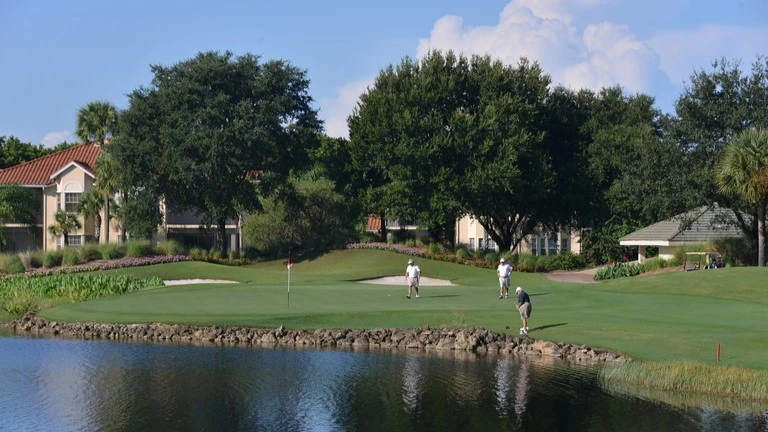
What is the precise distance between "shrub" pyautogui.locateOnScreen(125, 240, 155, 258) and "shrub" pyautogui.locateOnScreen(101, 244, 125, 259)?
1.05 feet

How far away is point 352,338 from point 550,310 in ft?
28.6

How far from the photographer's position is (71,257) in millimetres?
62406

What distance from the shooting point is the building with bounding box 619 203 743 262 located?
62.0 metres

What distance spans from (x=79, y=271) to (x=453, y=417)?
42.8m

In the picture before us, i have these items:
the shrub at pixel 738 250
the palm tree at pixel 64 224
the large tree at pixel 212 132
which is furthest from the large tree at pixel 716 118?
the palm tree at pixel 64 224

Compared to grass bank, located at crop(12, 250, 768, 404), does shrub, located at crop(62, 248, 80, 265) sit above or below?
above

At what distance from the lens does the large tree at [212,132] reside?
68.6 metres

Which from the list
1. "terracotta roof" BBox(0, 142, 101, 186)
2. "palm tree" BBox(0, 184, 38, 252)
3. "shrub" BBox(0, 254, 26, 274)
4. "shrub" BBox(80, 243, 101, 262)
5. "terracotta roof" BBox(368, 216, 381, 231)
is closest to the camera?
"shrub" BBox(0, 254, 26, 274)

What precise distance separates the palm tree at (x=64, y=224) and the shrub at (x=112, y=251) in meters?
17.6

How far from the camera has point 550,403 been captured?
78.2ft

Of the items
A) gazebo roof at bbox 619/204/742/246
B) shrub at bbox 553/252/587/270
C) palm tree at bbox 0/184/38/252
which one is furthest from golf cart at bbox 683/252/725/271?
palm tree at bbox 0/184/38/252

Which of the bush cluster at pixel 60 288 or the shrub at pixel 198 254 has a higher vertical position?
the shrub at pixel 198 254

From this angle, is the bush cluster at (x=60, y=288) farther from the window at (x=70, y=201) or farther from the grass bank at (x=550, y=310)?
Answer: the window at (x=70, y=201)

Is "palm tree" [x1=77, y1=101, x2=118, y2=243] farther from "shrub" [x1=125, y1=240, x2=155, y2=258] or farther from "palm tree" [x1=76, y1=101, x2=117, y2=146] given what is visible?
"shrub" [x1=125, y1=240, x2=155, y2=258]
